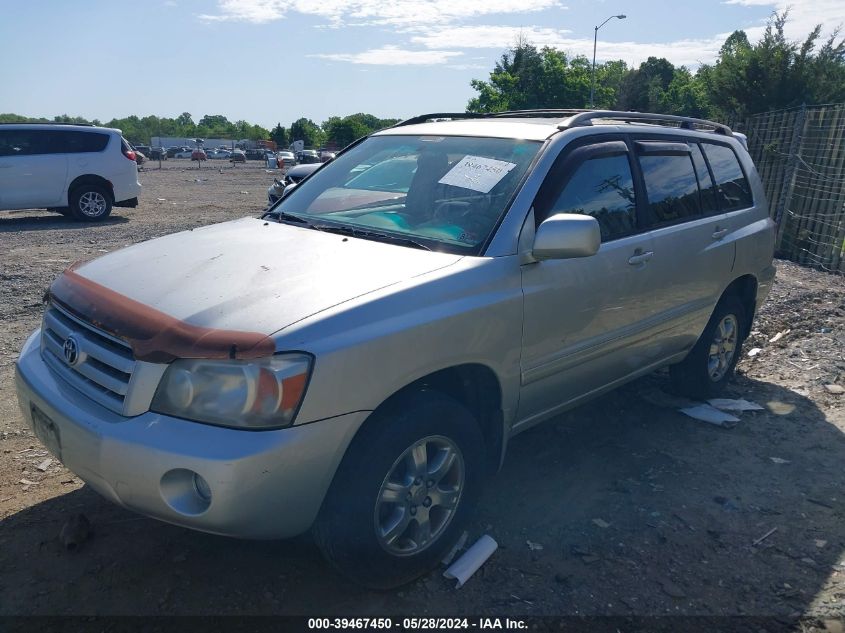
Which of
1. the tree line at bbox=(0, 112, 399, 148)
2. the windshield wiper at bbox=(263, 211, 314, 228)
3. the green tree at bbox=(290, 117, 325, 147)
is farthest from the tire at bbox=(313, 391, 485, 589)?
the green tree at bbox=(290, 117, 325, 147)

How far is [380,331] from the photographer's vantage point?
2.51m

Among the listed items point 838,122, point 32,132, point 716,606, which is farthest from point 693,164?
point 32,132

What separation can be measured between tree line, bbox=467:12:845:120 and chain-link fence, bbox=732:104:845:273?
94.2 inches

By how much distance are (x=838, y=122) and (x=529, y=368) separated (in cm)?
861

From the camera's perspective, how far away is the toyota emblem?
2701mm

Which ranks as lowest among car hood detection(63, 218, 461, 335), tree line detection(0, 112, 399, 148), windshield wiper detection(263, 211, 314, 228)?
tree line detection(0, 112, 399, 148)

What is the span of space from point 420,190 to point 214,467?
1.86 m

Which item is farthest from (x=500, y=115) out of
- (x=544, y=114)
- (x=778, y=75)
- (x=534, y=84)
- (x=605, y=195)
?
(x=534, y=84)

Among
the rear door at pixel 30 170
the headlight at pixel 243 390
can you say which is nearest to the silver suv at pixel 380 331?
the headlight at pixel 243 390

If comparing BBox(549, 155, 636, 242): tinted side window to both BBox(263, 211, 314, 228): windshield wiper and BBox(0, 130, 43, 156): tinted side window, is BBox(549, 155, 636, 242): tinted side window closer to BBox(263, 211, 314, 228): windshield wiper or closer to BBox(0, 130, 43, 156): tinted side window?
BBox(263, 211, 314, 228): windshield wiper

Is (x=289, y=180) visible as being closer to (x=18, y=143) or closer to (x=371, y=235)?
(x=18, y=143)

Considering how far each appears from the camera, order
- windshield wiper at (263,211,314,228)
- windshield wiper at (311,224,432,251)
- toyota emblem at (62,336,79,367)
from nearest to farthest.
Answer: toyota emblem at (62,336,79,367) < windshield wiper at (311,224,432,251) < windshield wiper at (263,211,314,228)

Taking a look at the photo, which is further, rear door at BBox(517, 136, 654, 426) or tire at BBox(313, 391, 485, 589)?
rear door at BBox(517, 136, 654, 426)

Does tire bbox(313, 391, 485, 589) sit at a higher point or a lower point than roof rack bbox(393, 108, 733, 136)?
lower
